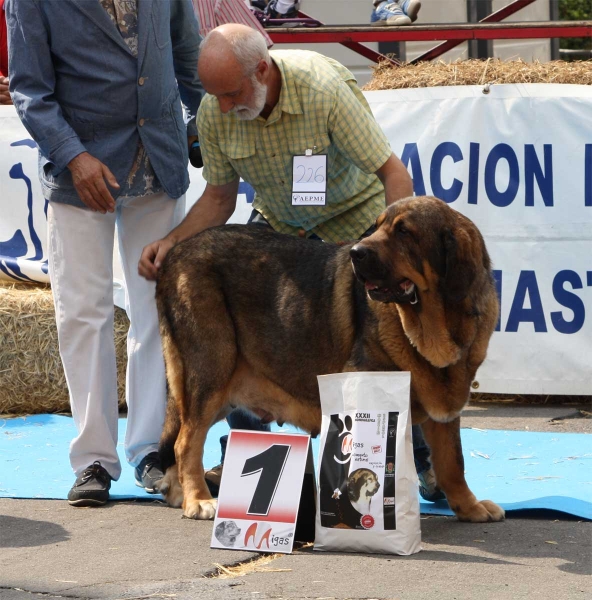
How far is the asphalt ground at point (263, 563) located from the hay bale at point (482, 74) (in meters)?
3.32

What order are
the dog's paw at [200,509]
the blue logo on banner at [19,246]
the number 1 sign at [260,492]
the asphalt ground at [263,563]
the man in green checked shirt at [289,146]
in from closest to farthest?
1. the asphalt ground at [263,563]
2. the number 1 sign at [260,492]
3. the dog's paw at [200,509]
4. the man in green checked shirt at [289,146]
5. the blue logo on banner at [19,246]

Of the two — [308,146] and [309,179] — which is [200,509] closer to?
[309,179]

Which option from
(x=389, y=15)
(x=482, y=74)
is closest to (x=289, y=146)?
(x=482, y=74)

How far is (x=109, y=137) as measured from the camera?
4.63 meters

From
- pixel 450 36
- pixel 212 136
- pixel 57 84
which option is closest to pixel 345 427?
pixel 212 136

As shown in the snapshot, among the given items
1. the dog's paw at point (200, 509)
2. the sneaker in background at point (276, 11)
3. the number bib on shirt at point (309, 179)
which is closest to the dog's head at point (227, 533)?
the dog's paw at point (200, 509)

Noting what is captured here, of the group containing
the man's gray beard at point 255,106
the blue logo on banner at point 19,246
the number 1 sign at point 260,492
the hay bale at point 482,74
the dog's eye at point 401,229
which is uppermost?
the hay bale at point 482,74

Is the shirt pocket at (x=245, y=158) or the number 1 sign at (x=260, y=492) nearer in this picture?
the number 1 sign at (x=260, y=492)

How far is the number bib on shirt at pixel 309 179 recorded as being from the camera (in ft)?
14.3

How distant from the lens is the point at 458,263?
12.0 ft

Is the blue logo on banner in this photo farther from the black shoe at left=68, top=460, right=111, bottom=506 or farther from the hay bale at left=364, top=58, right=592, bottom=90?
the black shoe at left=68, top=460, right=111, bottom=506

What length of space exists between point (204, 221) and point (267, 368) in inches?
32.2

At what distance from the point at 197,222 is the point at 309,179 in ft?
2.00

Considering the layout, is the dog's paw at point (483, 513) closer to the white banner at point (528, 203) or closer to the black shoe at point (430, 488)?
the black shoe at point (430, 488)
